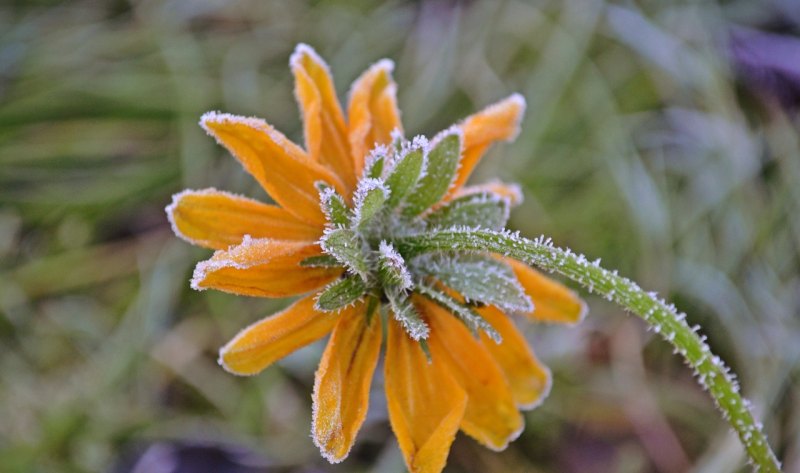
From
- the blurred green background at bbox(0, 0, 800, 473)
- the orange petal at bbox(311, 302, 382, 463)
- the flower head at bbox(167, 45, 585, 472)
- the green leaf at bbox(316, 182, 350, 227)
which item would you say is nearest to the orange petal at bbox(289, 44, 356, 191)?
the flower head at bbox(167, 45, 585, 472)

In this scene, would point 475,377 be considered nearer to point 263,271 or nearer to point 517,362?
point 517,362

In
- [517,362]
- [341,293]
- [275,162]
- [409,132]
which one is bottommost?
[409,132]

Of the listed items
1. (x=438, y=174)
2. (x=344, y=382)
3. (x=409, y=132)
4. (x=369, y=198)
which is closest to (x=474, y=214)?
(x=438, y=174)

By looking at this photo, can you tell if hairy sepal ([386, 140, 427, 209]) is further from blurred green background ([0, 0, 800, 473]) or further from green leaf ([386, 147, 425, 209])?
blurred green background ([0, 0, 800, 473])

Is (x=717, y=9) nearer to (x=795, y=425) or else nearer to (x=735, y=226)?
(x=735, y=226)

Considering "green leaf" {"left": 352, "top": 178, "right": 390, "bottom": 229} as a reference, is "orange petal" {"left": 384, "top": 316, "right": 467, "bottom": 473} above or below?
below

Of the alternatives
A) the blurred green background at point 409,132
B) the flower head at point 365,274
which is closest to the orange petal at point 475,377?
the flower head at point 365,274
